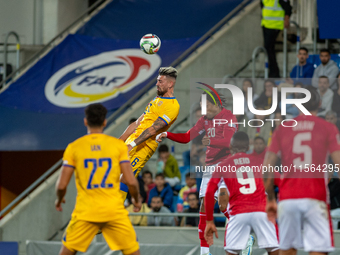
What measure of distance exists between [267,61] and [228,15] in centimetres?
219

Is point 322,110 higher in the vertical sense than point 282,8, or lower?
lower

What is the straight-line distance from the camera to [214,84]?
13.6 metres

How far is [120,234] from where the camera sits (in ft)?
20.4

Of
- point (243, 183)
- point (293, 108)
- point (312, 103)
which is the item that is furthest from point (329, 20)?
point (312, 103)

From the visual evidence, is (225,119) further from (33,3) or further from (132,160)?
(33,3)

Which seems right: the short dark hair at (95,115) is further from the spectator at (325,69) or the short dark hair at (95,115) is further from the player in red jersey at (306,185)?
the spectator at (325,69)

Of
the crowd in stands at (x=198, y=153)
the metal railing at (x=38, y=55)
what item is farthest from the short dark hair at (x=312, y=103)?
the metal railing at (x=38, y=55)

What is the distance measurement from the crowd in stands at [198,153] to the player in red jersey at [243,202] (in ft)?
13.5

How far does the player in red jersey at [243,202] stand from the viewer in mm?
6598

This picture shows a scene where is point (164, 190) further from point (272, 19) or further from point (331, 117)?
point (272, 19)

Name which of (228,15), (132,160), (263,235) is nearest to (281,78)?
(228,15)

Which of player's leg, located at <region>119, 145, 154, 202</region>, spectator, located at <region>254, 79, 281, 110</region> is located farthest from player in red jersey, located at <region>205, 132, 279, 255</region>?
spectator, located at <region>254, 79, 281, 110</region>

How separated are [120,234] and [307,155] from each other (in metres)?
2.14

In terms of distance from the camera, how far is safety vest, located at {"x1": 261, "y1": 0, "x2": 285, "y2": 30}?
13320mm
